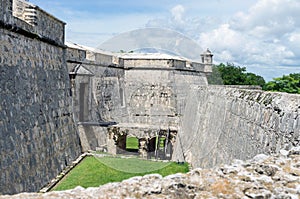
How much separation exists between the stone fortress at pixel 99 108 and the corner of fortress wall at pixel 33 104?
21 mm

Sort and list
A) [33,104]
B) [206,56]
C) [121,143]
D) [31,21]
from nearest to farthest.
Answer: [33,104] → [31,21] → [121,143] → [206,56]

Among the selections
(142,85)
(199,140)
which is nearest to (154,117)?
(142,85)

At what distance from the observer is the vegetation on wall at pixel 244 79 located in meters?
33.9

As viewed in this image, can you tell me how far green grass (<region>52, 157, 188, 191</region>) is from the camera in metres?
10.0

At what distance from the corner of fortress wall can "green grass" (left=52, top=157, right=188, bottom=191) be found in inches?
17.4

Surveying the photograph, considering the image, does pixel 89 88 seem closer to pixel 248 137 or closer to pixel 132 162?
pixel 132 162

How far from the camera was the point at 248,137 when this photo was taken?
534 centimetres

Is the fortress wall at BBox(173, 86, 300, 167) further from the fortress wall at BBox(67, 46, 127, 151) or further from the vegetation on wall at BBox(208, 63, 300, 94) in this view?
the vegetation on wall at BBox(208, 63, 300, 94)

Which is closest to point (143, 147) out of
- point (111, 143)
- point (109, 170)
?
point (111, 143)

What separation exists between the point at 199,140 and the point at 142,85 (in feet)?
32.6

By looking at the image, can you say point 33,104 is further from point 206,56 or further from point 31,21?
point 206,56

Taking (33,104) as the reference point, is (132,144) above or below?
below

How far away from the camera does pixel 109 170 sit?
11.8 m

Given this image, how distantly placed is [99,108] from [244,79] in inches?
1261
